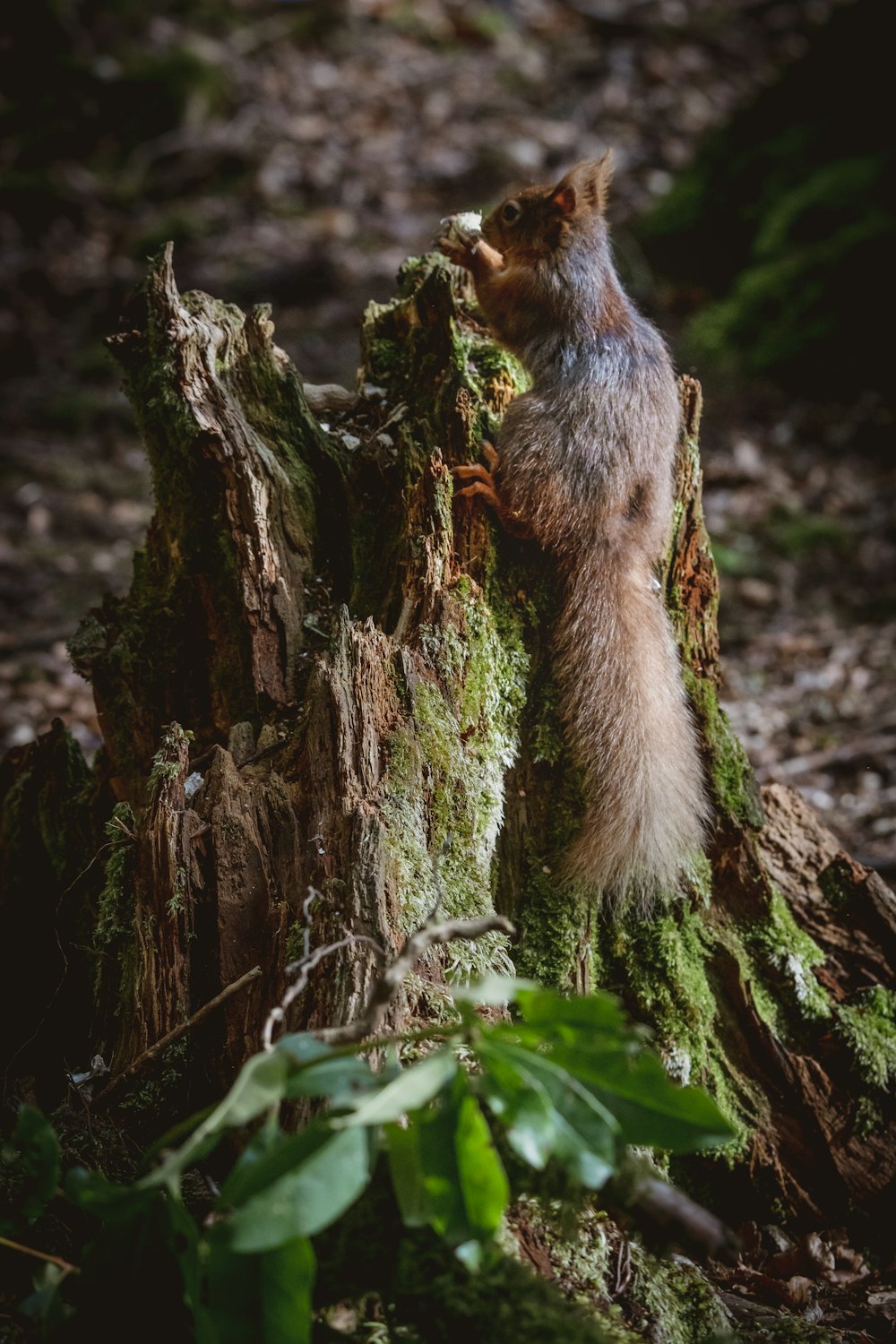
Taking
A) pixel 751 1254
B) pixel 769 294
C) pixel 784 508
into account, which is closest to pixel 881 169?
pixel 769 294

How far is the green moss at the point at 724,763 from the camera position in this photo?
277 centimetres

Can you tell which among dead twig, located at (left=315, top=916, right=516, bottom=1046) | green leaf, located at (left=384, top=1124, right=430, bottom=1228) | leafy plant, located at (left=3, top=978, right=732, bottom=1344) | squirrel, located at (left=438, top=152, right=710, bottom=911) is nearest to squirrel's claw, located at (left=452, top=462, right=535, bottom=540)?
squirrel, located at (left=438, top=152, right=710, bottom=911)

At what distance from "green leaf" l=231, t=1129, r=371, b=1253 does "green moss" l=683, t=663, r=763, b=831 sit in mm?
1737

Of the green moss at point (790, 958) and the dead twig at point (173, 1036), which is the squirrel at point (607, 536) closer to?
the green moss at point (790, 958)

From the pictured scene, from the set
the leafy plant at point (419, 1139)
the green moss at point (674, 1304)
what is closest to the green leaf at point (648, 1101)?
the leafy plant at point (419, 1139)

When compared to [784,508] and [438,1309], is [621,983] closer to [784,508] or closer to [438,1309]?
[438,1309]

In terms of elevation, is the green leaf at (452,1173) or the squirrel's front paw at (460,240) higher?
the squirrel's front paw at (460,240)

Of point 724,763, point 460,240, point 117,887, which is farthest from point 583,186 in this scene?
point 117,887

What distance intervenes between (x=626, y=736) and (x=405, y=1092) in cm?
136

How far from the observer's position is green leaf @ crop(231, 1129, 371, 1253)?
1.16 metres

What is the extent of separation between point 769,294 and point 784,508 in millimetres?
2038

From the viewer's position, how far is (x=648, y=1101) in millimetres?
1280

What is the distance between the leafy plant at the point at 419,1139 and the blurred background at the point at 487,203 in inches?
115

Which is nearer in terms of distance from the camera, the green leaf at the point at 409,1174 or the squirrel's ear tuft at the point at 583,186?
the green leaf at the point at 409,1174
